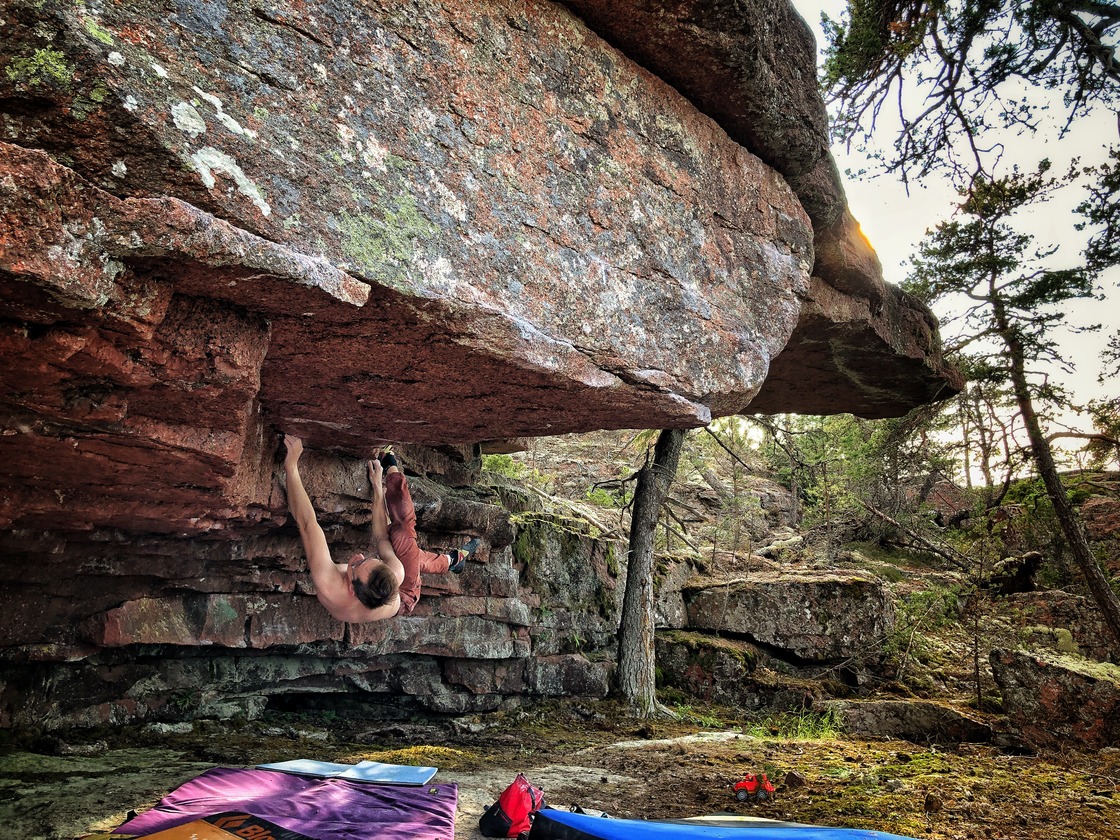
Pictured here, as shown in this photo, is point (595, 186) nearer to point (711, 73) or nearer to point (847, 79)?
point (711, 73)

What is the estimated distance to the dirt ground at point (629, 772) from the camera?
3951 mm

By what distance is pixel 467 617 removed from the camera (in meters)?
7.38

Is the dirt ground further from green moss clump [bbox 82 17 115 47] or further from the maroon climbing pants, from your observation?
green moss clump [bbox 82 17 115 47]

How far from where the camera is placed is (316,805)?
12.3 ft

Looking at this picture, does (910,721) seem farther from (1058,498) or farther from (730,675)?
(1058,498)

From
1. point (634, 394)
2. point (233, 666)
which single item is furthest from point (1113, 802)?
point (233, 666)

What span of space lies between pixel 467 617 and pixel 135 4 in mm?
6306

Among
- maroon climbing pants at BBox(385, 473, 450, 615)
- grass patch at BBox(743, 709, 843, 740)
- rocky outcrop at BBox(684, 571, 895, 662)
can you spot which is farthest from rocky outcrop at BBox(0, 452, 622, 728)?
rocky outcrop at BBox(684, 571, 895, 662)

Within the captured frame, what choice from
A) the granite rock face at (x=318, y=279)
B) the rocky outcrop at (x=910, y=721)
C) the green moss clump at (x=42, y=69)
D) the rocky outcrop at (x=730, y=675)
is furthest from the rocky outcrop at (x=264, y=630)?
the green moss clump at (x=42, y=69)

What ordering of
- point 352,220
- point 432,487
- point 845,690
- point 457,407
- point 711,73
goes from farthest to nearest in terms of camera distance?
point 845,690 → point 432,487 → point 711,73 → point 457,407 → point 352,220

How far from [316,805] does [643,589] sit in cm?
555

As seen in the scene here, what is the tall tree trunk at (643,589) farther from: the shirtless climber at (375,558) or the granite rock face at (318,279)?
the shirtless climber at (375,558)

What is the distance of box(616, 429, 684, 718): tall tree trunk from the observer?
27.5ft

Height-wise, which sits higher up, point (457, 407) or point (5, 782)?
point (457, 407)
